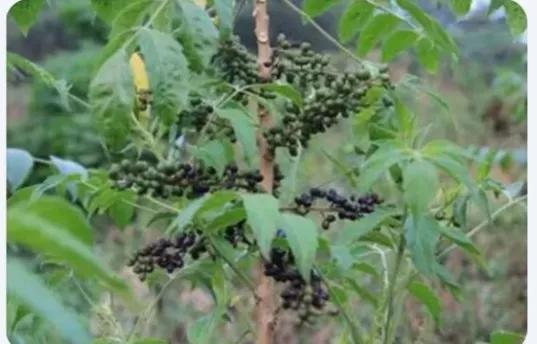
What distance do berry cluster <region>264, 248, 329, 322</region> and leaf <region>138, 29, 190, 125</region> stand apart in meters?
0.11

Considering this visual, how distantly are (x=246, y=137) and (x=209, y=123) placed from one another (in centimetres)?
3

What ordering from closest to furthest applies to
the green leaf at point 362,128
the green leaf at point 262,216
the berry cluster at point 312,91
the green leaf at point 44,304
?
the green leaf at point 44,304, the green leaf at point 262,216, the berry cluster at point 312,91, the green leaf at point 362,128

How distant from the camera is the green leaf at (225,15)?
70cm

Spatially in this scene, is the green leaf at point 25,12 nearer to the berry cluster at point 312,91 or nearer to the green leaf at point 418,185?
the berry cluster at point 312,91

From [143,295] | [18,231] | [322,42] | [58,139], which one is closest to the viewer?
[18,231]

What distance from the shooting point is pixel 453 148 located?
708 mm

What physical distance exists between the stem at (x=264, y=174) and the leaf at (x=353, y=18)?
0.38ft

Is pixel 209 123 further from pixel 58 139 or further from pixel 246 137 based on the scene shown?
pixel 58 139

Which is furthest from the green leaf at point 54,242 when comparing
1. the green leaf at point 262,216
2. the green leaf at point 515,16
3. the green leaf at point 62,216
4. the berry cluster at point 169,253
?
the green leaf at point 515,16

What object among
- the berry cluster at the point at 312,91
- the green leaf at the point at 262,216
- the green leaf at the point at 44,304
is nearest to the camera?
the green leaf at the point at 44,304

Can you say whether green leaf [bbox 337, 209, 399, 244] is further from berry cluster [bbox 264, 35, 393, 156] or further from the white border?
the white border

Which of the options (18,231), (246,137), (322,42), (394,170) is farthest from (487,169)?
(322,42)

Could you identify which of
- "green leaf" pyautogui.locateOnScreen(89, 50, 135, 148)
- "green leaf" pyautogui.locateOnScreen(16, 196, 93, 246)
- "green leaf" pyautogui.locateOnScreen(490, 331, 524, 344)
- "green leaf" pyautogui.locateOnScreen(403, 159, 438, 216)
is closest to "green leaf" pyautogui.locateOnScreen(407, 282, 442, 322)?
"green leaf" pyautogui.locateOnScreen(490, 331, 524, 344)

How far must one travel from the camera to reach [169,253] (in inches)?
28.5
